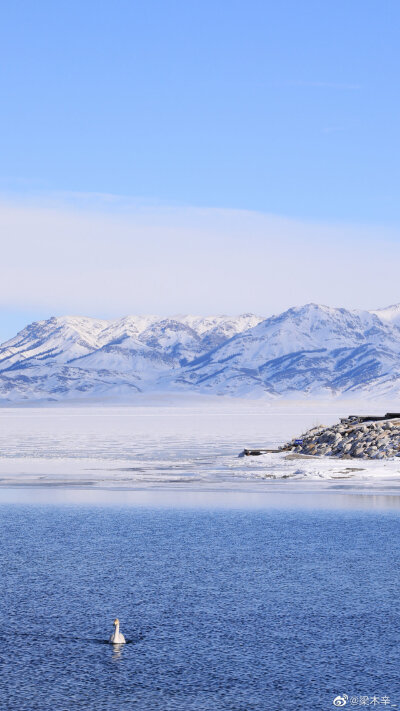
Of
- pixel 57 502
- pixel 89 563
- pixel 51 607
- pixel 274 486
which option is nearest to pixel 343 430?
pixel 274 486

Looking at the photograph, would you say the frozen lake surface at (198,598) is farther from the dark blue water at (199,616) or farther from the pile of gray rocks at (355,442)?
the pile of gray rocks at (355,442)

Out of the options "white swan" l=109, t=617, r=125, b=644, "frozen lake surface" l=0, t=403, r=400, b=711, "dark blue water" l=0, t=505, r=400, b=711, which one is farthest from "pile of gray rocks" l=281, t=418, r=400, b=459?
"white swan" l=109, t=617, r=125, b=644

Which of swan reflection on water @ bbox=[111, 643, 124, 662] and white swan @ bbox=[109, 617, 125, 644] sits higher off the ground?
white swan @ bbox=[109, 617, 125, 644]

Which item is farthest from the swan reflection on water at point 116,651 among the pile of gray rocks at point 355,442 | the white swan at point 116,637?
the pile of gray rocks at point 355,442

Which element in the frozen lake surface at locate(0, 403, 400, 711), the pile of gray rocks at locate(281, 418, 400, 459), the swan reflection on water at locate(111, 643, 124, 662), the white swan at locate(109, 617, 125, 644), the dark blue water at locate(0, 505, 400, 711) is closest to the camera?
the dark blue water at locate(0, 505, 400, 711)


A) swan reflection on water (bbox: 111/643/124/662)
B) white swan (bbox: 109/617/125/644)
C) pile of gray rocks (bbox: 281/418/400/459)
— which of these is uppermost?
pile of gray rocks (bbox: 281/418/400/459)

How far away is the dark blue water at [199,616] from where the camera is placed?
1173cm

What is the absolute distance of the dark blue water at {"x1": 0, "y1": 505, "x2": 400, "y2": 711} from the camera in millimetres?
11727

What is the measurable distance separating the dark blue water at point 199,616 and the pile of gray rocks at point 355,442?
24579 millimetres

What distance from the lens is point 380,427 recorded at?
5497 cm

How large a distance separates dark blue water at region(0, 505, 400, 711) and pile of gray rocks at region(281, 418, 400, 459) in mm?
24579

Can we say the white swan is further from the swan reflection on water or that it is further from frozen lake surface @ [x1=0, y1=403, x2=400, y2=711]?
frozen lake surface @ [x1=0, y1=403, x2=400, y2=711]

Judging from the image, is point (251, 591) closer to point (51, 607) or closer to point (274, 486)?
point (51, 607)

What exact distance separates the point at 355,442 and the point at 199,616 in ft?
125
